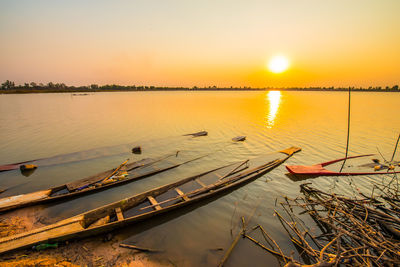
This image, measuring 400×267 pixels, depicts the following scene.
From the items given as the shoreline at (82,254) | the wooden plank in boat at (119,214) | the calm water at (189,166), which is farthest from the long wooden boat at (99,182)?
the wooden plank in boat at (119,214)

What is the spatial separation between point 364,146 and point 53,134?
29.6 m

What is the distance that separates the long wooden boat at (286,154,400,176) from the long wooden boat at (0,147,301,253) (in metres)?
1.62

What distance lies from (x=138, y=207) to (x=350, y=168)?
12.5 meters

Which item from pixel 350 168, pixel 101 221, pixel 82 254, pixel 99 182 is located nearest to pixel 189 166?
pixel 99 182

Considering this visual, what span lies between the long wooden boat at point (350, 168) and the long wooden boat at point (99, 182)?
6932 millimetres

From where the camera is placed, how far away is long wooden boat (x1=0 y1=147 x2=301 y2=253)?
4.33 metres

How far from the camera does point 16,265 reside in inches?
143

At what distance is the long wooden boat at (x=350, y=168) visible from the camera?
9.61 meters

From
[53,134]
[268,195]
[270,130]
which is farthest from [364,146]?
[53,134]

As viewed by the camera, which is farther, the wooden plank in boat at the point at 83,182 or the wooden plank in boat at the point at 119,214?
the wooden plank in boat at the point at 83,182

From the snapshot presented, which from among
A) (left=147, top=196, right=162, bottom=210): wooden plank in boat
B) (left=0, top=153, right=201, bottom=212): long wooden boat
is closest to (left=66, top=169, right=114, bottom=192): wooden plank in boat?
(left=0, top=153, right=201, bottom=212): long wooden boat

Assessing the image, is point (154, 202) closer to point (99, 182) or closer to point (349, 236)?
point (99, 182)

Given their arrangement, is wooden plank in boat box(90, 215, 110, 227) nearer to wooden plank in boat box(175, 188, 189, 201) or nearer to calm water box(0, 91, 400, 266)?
calm water box(0, 91, 400, 266)

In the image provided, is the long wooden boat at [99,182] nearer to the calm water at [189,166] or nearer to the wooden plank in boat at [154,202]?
the calm water at [189,166]
